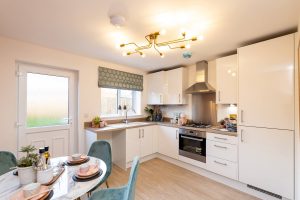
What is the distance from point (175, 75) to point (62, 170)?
2.96 m

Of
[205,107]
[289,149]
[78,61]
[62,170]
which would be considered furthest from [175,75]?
[62,170]

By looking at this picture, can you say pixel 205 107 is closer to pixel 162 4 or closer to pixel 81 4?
pixel 162 4

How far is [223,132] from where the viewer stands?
248cm

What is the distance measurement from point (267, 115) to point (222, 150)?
89cm

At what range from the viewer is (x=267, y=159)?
2025 mm

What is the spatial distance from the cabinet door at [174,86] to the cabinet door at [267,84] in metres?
1.40

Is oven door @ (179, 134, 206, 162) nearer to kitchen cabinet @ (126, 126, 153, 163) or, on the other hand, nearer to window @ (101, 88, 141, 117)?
kitchen cabinet @ (126, 126, 153, 163)

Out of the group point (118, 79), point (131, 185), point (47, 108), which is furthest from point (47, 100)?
point (131, 185)

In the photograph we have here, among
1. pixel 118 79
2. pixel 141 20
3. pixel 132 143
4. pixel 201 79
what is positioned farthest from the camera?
pixel 118 79

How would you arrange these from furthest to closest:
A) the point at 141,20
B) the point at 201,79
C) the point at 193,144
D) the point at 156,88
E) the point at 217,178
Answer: the point at 156,88, the point at 201,79, the point at 193,144, the point at 217,178, the point at 141,20

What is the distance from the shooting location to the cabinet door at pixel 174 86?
3.51 m

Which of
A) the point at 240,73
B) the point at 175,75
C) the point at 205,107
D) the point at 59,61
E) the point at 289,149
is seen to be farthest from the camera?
the point at 175,75

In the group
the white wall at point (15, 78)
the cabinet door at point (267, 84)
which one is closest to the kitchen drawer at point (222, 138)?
the cabinet door at point (267, 84)

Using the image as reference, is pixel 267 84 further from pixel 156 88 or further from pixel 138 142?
pixel 138 142
